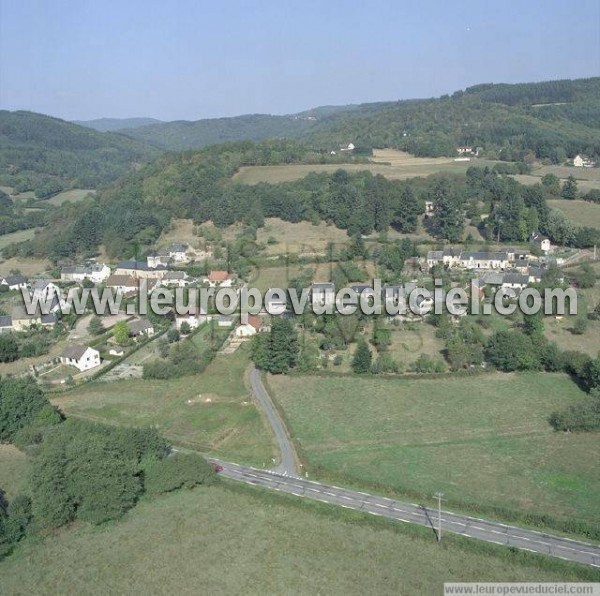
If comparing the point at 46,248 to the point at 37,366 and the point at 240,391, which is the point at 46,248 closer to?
the point at 37,366

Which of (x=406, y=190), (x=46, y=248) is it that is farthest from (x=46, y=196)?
(x=406, y=190)

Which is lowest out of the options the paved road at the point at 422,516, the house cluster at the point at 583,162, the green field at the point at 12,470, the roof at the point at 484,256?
the paved road at the point at 422,516

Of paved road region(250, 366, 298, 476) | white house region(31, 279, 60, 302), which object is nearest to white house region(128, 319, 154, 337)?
white house region(31, 279, 60, 302)

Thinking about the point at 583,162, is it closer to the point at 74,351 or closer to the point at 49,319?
the point at 49,319

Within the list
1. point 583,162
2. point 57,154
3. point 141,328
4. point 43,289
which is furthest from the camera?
point 57,154

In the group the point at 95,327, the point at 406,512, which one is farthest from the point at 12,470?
the point at 95,327

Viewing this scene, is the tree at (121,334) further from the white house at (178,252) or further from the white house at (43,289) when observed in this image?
the white house at (178,252)

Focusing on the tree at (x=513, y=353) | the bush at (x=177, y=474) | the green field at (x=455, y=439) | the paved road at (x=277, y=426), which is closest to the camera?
the green field at (x=455, y=439)

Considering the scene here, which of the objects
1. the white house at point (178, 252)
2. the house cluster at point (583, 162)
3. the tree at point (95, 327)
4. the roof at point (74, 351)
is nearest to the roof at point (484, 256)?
the white house at point (178, 252)
